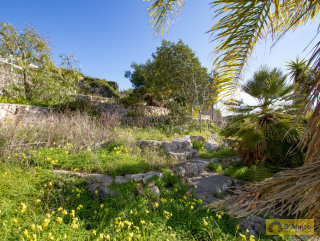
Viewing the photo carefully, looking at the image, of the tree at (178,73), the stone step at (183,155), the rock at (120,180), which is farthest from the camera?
the tree at (178,73)

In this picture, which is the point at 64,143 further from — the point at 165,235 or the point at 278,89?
the point at 278,89

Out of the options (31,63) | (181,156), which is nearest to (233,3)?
(181,156)

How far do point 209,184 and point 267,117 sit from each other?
209cm

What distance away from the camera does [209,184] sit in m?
3.37

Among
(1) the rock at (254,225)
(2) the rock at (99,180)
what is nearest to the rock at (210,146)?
(1) the rock at (254,225)

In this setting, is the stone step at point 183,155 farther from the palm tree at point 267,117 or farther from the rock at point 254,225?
the rock at point 254,225

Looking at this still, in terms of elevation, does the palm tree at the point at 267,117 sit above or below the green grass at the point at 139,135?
above

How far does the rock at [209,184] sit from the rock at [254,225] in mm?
606

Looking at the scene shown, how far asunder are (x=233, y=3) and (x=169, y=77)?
9.27 metres

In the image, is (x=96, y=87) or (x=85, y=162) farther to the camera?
(x=96, y=87)

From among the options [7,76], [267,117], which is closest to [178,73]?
[267,117]

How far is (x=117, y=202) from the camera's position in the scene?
6.90 ft

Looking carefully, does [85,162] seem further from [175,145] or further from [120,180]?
[175,145]

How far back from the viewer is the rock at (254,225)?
7.02ft
